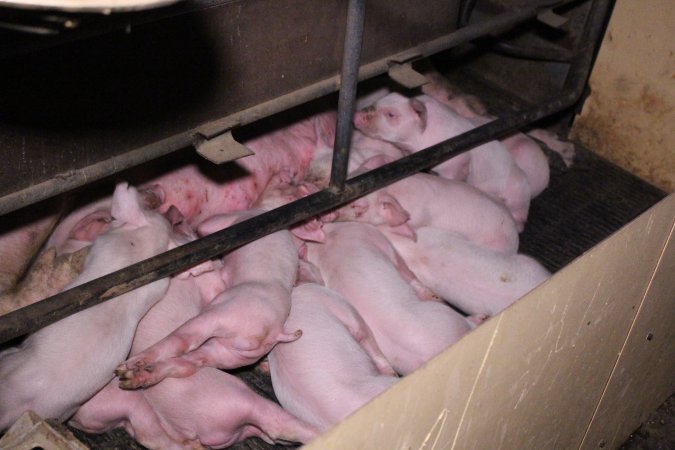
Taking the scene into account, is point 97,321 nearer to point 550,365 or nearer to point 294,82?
point 294,82

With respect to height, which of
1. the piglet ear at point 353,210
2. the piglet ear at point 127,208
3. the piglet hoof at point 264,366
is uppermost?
the piglet ear at point 127,208

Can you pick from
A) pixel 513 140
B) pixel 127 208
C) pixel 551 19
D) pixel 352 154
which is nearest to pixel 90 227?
pixel 127 208

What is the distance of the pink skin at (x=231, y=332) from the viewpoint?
5.51 ft

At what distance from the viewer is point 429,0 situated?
2119 mm

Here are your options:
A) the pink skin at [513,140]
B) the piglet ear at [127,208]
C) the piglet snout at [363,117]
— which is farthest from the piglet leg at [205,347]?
the pink skin at [513,140]

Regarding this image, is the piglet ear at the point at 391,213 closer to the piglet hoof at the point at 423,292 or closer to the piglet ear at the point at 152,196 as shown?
the piglet hoof at the point at 423,292

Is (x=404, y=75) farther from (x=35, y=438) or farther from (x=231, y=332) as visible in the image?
(x=35, y=438)

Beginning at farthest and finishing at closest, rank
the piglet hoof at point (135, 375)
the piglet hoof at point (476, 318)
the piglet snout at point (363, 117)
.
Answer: the piglet snout at point (363, 117) → the piglet hoof at point (476, 318) → the piglet hoof at point (135, 375)

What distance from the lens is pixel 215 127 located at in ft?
5.70

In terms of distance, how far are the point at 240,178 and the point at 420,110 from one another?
2.15 feet

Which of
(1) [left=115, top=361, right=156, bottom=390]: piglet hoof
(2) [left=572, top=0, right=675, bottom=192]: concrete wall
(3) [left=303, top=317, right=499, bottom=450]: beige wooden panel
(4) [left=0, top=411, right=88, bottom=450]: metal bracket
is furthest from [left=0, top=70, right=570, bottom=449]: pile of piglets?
(2) [left=572, top=0, right=675, bottom=192]: concrete wall

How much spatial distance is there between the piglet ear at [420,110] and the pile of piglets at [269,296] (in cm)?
14

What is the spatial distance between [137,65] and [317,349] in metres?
0.71

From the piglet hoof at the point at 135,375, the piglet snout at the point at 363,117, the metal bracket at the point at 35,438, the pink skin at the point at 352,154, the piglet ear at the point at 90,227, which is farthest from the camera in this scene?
the piglet snout at the point at 363,117
